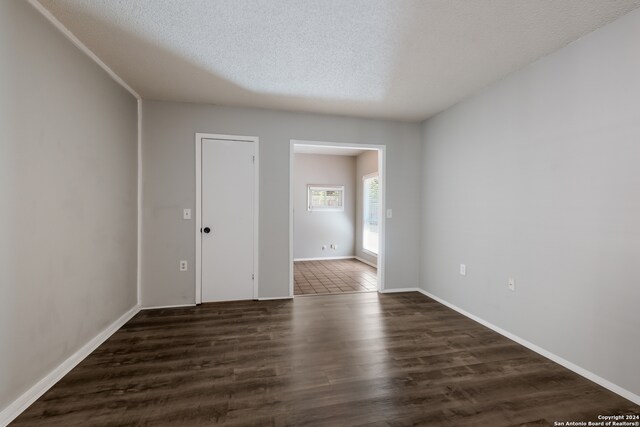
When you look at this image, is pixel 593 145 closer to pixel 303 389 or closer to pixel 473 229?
pixel 473 229

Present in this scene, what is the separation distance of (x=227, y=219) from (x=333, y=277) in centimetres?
226

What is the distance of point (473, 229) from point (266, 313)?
2547 millimetres

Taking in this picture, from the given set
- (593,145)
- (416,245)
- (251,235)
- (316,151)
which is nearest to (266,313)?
(251,235)

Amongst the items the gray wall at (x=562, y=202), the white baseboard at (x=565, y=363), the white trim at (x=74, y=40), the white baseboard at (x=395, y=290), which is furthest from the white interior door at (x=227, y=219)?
the white baseboard at (x=565, y=363)

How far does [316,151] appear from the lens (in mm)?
6648

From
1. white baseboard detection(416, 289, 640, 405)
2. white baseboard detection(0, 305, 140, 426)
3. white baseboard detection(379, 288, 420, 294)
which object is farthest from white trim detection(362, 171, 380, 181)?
white baseboard detection(0, 305, 140, 426)

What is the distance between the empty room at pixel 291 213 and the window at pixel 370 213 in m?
2.38

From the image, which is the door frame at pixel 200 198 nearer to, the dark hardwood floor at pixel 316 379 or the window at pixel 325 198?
the dark hardwood floor at pixel 316 379

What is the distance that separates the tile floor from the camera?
4305 mm

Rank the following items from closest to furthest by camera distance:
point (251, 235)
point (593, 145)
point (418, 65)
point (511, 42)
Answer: point (593, 145)
point (511, 42)
point (418, 65)
point (251, 235)

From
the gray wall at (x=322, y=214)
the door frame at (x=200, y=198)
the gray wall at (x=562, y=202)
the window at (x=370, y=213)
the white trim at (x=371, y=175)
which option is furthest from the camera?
the gray wall at (x=322, y=214)

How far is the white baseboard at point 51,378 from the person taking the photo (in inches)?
63.8

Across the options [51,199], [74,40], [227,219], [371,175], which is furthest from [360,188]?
[51,199]

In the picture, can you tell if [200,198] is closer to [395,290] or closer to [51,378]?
[51,378]
